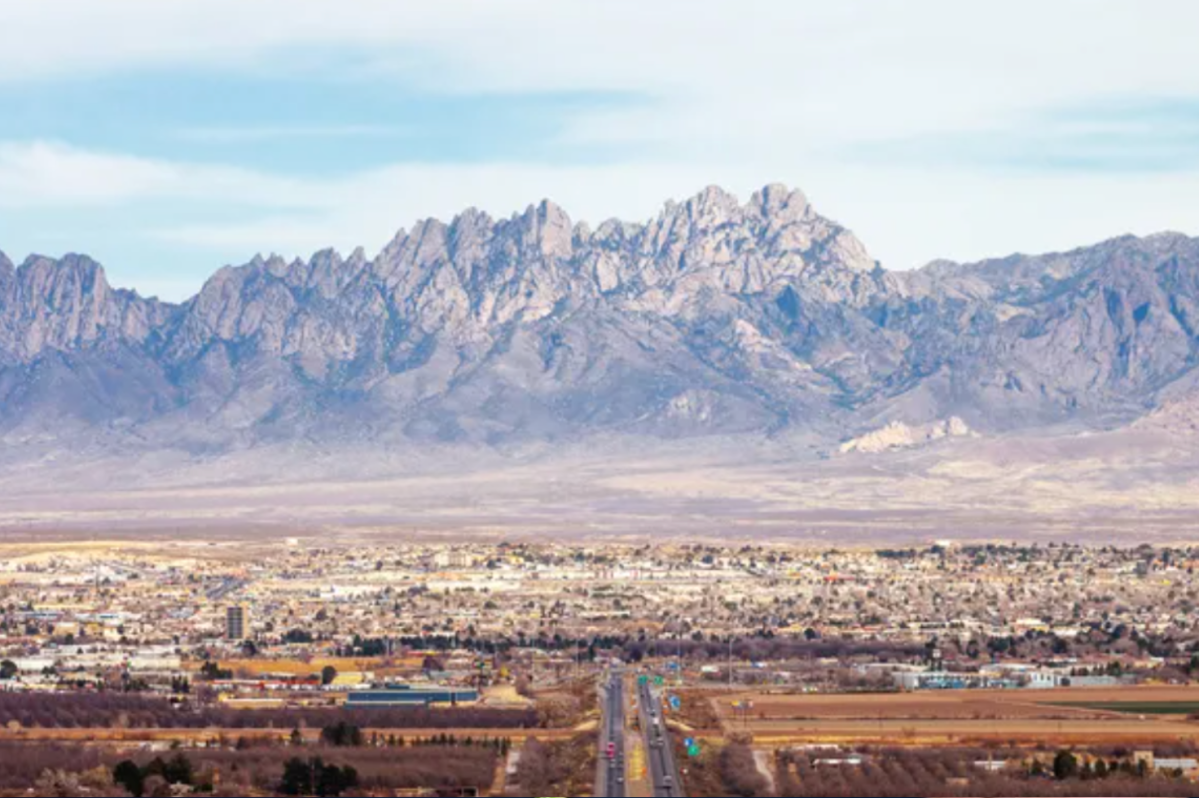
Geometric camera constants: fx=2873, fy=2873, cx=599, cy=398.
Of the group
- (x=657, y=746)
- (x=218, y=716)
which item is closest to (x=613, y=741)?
(x=657, y=746)

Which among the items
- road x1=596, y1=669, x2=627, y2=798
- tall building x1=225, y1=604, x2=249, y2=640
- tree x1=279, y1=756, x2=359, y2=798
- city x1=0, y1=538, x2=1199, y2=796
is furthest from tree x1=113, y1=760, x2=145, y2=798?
tall building x1=225, y1=604, x2=249, y2=640

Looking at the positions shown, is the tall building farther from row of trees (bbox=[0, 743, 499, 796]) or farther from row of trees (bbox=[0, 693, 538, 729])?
row of trees (bbox=[0, 743, 499, 796])

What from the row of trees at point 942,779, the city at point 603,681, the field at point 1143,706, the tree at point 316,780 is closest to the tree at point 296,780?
the tree at point 316,780

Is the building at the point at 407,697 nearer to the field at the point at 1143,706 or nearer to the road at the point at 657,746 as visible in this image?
the road at the point at 657,746

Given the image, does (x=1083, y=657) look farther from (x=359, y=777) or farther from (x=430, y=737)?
(x=359, y=777)

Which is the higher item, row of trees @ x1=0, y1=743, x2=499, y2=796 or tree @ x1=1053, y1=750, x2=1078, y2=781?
row of trees @ x1=0, y1=743, x2=499, y2=796
